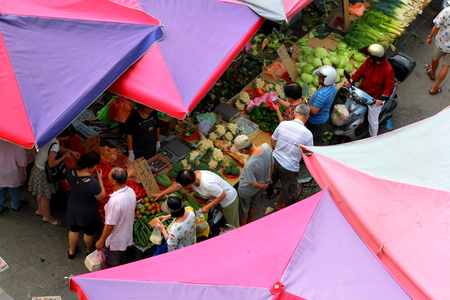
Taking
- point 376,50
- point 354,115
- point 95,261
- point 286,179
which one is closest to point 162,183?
point 95,261

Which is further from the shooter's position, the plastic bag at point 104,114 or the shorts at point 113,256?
the plastic bag at point 104,114

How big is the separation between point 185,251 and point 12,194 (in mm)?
2993

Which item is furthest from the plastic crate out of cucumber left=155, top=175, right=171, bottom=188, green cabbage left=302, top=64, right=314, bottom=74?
green cabbage left=302, top=64, right=314, bottom=74

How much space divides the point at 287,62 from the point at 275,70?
34cm

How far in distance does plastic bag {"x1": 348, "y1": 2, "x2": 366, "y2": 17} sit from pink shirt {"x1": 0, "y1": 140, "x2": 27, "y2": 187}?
7198 mm

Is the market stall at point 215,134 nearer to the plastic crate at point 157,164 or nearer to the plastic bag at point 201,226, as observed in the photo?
the plastic crate at point 157,164

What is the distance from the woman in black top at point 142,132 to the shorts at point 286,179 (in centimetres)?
164

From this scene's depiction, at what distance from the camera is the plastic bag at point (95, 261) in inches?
189

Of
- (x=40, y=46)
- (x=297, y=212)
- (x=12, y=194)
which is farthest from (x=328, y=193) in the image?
(x=12, y=194)

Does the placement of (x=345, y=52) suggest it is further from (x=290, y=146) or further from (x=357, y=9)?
(x=290, y=146)

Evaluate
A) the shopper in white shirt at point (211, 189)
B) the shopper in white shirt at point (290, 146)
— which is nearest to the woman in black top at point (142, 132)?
the shopper in white shirt at point (211, 189)

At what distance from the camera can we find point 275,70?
7.80 m

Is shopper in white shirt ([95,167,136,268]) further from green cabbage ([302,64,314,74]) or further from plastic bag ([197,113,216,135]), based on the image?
green cabbage ([302,64,314,74])

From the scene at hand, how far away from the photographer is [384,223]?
3.74 metres
